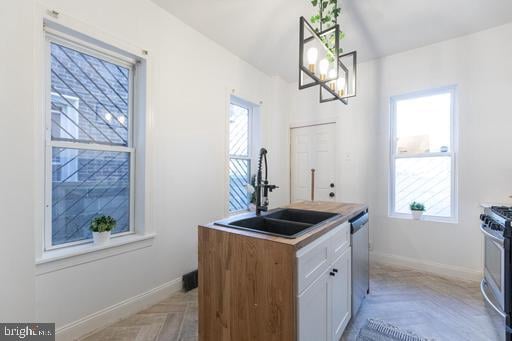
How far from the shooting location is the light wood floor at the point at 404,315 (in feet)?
6.31

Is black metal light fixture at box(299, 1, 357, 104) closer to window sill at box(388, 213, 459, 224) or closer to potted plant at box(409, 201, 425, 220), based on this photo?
potted plant at box(409, 201, 425, 220)

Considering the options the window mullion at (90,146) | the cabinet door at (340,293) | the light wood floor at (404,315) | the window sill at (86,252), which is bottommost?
the light wood floor at (404,315)

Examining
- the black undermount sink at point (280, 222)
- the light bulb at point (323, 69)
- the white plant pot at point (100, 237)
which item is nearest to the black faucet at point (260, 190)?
the black undermount sink at point (280, 222)

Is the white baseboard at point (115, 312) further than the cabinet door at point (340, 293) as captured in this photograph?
Yes

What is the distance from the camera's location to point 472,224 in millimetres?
2887

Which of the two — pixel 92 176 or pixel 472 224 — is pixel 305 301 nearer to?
pixel 92 176

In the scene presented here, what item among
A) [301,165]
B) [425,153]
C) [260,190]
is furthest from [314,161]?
[260,190]

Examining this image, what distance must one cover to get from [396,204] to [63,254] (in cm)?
384

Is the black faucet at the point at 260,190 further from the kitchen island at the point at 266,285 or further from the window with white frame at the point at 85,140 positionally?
the window with white frame at the point at 85,140

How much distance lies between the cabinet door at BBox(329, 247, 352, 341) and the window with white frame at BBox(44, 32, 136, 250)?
1.93 meters

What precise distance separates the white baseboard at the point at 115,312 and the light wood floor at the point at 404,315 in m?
0.06

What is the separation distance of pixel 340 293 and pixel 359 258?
1.65ft

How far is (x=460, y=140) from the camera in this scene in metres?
2.96

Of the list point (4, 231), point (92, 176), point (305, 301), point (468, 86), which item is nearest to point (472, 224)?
point (468, 86)
